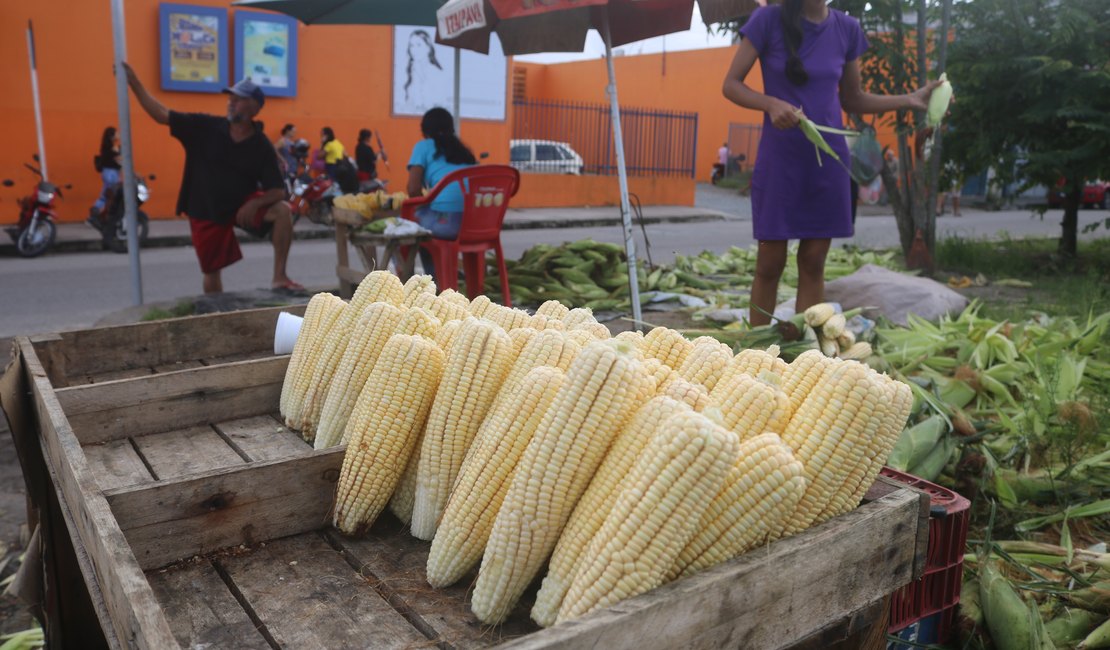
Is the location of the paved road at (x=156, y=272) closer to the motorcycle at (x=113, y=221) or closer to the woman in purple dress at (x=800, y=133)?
the motorcycle at (x=113, y=221)

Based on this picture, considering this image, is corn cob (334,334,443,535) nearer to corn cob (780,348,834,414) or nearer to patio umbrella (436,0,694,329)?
corn cob (780,348,834,414)

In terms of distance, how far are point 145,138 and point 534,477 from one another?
15.6 meters

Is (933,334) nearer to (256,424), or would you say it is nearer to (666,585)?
(256,424)

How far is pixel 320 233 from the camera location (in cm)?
1588

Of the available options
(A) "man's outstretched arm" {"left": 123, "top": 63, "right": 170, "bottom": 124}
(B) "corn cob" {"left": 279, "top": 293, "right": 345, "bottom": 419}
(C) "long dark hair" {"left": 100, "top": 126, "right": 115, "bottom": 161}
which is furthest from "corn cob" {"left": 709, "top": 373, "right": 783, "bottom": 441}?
(C) "long dark hair" {"left": 100, "top": 126, "right": 115, "bottom": 161}

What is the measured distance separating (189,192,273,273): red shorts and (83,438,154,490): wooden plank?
4543 millimetres

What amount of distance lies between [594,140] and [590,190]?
1.35m

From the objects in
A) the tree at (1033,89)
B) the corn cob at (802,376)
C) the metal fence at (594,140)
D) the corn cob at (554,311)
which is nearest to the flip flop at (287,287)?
the corn cob at (554,311)

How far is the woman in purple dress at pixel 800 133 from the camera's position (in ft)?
14.5

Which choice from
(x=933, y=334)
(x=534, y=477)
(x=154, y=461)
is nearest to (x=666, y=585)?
(x=534, y=477)

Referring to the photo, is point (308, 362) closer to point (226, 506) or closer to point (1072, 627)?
point (226, 506)

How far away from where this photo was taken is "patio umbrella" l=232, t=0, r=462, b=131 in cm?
750

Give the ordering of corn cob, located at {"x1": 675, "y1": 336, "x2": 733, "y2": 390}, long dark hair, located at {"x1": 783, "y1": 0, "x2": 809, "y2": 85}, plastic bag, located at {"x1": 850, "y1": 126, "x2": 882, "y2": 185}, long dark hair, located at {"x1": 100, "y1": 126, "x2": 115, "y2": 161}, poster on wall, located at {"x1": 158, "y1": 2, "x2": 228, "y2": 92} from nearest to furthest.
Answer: corn cob, located at {"x1": 675, "y1": 336, "x2": 733, "y2": 390} < long dark hair, located at {"x1": 783, "y1": 0, "x2": 809, "y2": 85} < plastic bag, located at {"x1": 850, "y1": 126, "x2": 882, "y2": 185} < long dark hair, located at {"x1": 100, "y1": 126, "x2": 115, "y2": 161} < poster on wall, located at {"x1": 158, "y1": 2, "x2": 228, "y2": 92}

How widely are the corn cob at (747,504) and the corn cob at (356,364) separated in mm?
1050
